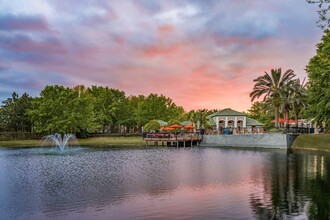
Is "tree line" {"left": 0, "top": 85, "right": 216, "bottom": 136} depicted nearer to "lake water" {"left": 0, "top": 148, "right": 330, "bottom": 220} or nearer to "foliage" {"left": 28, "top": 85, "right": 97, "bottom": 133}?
"foliage" {"left": 28, "top": 85, "right": 97, "bottom": 133}

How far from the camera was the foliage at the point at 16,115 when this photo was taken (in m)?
86.1

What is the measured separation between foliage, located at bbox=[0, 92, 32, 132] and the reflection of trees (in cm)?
7264

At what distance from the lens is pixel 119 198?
18.4 metres

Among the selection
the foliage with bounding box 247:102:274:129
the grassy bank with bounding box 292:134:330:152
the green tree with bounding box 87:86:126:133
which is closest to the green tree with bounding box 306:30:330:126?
the grassy bank with bounding box 292:134:330:152

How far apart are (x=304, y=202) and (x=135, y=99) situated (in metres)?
110

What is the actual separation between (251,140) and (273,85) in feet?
40.2

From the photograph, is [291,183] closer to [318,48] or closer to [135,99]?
[318,48]

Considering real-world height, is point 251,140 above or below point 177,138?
below

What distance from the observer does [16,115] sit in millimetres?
86062

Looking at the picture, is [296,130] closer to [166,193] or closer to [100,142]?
[100,142]

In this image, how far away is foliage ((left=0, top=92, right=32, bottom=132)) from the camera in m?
86.1

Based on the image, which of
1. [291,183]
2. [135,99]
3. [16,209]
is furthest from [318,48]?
[135,99]

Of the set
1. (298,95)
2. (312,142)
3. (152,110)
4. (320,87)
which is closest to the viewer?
(320,87)

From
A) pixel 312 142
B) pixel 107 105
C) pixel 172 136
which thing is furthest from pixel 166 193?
pixel 107 105
